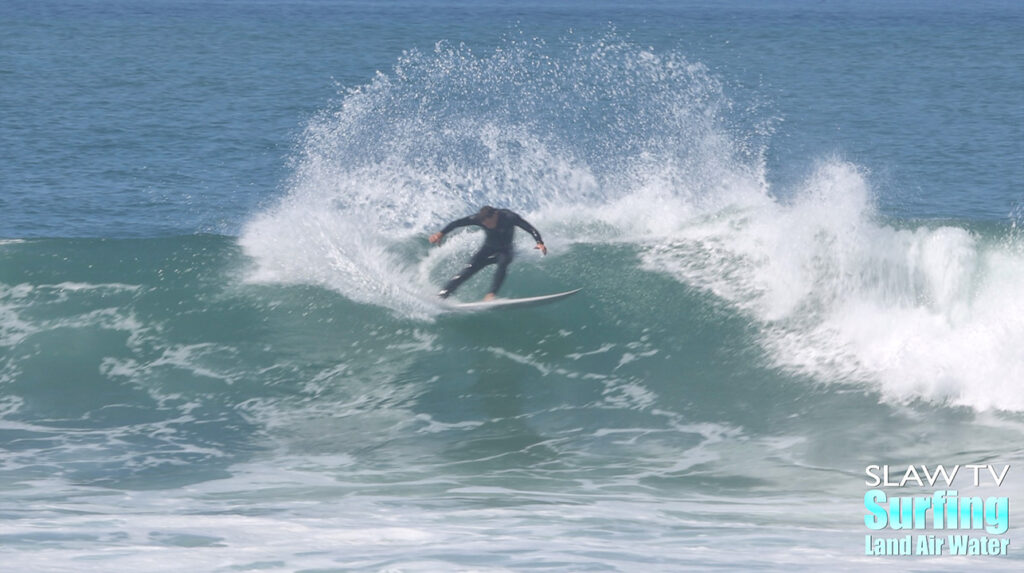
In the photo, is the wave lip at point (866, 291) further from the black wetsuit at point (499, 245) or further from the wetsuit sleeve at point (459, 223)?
the wetsuit sleeve at point (459, 223)

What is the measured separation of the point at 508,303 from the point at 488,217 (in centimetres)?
103

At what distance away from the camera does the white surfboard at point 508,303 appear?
1441cm

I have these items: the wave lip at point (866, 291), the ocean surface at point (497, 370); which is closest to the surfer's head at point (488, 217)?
the ocean surface at point (497, 370)

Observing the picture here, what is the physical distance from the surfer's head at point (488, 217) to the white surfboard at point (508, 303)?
87 cm

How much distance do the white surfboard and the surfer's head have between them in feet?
2.86

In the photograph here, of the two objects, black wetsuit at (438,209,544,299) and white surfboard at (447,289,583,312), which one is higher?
black wetsuit at (438,209,544,299)

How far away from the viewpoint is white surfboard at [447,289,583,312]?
1441cm

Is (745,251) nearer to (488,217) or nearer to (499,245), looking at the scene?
(499,245)

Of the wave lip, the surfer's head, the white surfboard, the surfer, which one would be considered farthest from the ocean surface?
the surfer's head

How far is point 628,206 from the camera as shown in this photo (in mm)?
18469

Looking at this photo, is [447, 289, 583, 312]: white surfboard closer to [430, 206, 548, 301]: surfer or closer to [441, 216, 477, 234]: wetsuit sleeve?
[430, 206, 548, 301]: surfer

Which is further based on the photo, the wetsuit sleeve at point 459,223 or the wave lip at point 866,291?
the wetsuit sleeve at point 459,223

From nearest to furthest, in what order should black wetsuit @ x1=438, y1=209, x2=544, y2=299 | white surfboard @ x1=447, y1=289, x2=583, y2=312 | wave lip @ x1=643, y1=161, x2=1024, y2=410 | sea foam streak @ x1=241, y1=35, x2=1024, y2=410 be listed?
wave lip @ x1=643, y1=161, x2=1024, y2=410
sea foam streak @ x1=241, y1=35, x2=1024, y2=410
black wetsuit @ x1=438, y1=209, x2=544, y2=299
white surfboard @ x1=447, y1=289, x2=583, y2=312

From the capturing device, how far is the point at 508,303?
1449 cm
